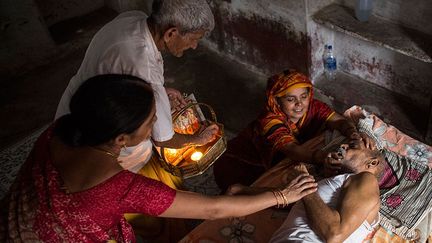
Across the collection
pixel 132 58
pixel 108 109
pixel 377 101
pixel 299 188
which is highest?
pixel 108 109

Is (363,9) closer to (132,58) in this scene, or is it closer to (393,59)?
(393,59)

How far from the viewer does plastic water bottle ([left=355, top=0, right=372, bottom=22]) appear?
3790 millimetres

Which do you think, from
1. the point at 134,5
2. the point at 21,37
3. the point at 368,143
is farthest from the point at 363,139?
the point at 21,37

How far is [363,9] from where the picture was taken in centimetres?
383

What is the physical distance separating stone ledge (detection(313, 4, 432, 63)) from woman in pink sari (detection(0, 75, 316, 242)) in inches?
88.5

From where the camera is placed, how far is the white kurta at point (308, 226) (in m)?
2.28

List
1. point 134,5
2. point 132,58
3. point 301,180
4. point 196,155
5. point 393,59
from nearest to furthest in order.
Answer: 1. point 301,180
2. point 132,58
3. point 196,155
4. point 393,59
5. point 134,5

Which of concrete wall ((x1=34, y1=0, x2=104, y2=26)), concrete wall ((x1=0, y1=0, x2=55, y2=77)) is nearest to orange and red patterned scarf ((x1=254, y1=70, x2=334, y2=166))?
concrete wall ((x1=0, y1=0, x2=55, y2=77))

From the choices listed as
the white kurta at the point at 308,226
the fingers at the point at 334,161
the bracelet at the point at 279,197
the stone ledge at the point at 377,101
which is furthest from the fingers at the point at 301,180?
the stone ledge at the point at 377,101

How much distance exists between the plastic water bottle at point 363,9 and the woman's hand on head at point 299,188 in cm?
219

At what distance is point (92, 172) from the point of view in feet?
5.97

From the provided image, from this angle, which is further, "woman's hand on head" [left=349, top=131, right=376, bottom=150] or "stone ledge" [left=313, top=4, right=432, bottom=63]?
"stone ledge" [left=313, top=4, right=432, bottom=63]

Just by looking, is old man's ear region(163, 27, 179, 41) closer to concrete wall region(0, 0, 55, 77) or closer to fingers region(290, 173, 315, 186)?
fingers region(290, 173, 315, 186)

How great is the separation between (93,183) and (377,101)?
3.21 m
